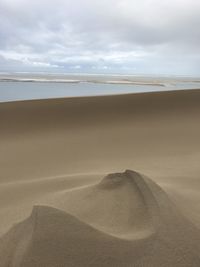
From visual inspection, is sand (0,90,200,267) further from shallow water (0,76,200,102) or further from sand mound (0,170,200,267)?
shallow water (0,76,200,102)

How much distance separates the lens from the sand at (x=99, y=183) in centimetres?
144

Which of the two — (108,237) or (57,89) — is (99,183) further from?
(57,89)

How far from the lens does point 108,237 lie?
1.50 metres

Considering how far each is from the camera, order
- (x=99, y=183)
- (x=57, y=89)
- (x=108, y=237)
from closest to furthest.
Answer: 1. (x=108, y=237)
2. (x=99, y=183)
3. (x=57, y=89)

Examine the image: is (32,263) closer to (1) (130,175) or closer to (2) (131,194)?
(2) (131,194)

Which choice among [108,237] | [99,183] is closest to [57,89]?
[99,183]

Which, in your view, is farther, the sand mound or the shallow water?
the shallow water

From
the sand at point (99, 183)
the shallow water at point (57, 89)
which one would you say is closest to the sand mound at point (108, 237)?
the sand at point (99, 183)

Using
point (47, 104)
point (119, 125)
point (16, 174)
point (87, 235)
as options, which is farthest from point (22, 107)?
point (87, 235)

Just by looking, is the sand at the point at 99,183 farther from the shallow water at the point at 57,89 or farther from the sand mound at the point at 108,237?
the shallow water at the point at 57,89

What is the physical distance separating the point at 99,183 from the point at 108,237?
0.65 m

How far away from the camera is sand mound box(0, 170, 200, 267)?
1.40 meters

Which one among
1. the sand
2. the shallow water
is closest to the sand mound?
the sand

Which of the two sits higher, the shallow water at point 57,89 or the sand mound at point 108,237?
the shallow water at point 57,89
